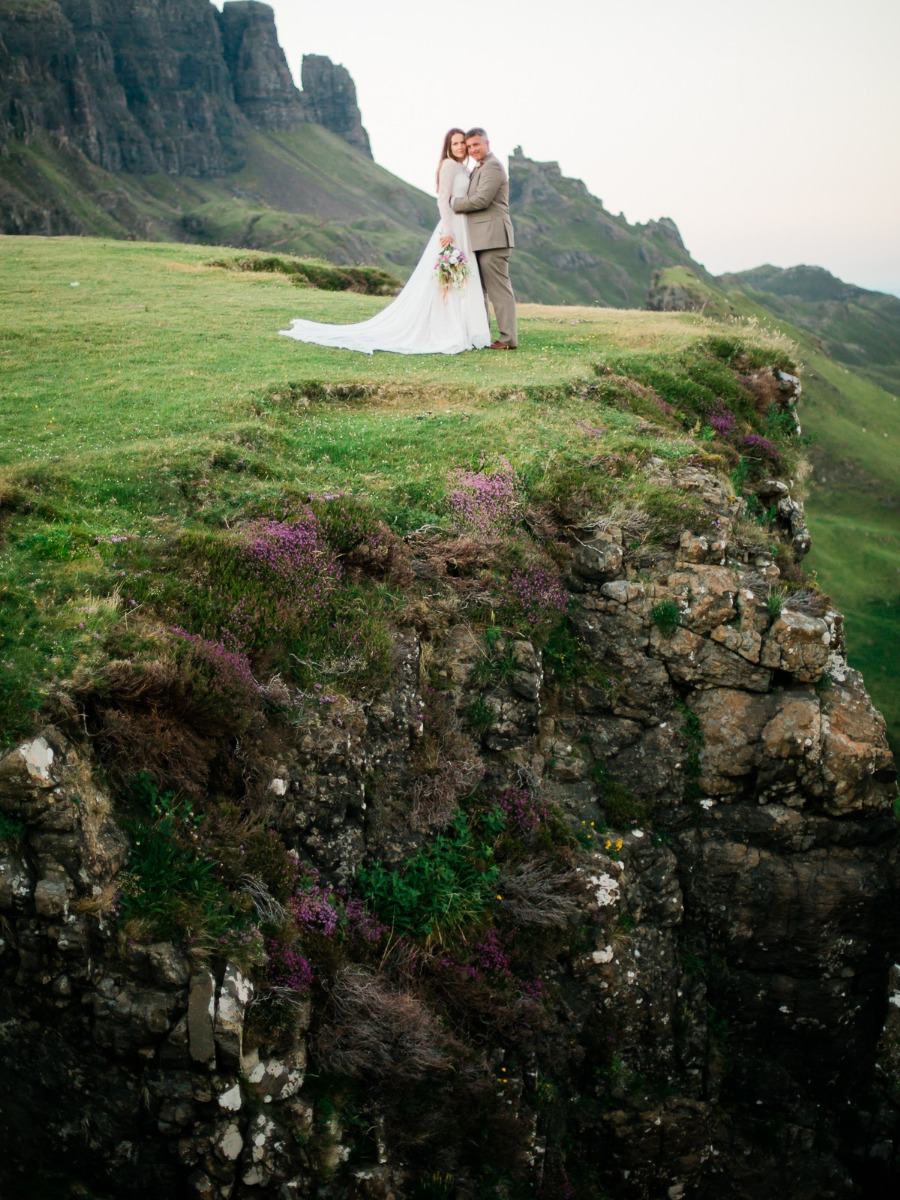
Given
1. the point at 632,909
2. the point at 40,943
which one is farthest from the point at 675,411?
the point at 40,943

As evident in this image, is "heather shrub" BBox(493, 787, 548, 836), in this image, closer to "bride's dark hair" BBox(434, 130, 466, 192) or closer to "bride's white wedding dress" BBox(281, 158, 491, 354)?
"bride's white wedding dress" BBox(281, 158, 491, 354)

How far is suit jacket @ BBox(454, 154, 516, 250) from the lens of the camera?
1812cm

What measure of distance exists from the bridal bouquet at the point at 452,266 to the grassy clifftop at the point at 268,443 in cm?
224

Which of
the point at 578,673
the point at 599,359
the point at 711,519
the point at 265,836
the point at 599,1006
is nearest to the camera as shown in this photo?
the point at 265,836

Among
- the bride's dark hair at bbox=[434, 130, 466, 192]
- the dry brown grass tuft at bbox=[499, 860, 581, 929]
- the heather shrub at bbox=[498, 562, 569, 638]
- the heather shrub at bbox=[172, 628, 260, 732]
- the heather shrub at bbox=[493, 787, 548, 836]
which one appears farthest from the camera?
the bride's dark hair at bbox=[434, 130, 466, 192]

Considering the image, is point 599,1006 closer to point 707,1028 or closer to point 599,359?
point 707,1028

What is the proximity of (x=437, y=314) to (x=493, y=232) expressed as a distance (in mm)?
2216

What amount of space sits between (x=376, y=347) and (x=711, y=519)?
1014 cm

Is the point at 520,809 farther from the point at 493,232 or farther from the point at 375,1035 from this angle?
the point at 493,232

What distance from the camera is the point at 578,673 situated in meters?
10.1

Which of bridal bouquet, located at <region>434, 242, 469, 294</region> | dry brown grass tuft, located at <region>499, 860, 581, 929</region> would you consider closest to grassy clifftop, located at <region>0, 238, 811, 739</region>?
bridal bouquet, located at <region>434, 242, 469, 294</region>

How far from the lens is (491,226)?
18.7 metres

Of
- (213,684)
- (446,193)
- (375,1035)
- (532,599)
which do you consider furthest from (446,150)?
(375,1035)

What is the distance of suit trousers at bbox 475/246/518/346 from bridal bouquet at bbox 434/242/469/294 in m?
0.43
